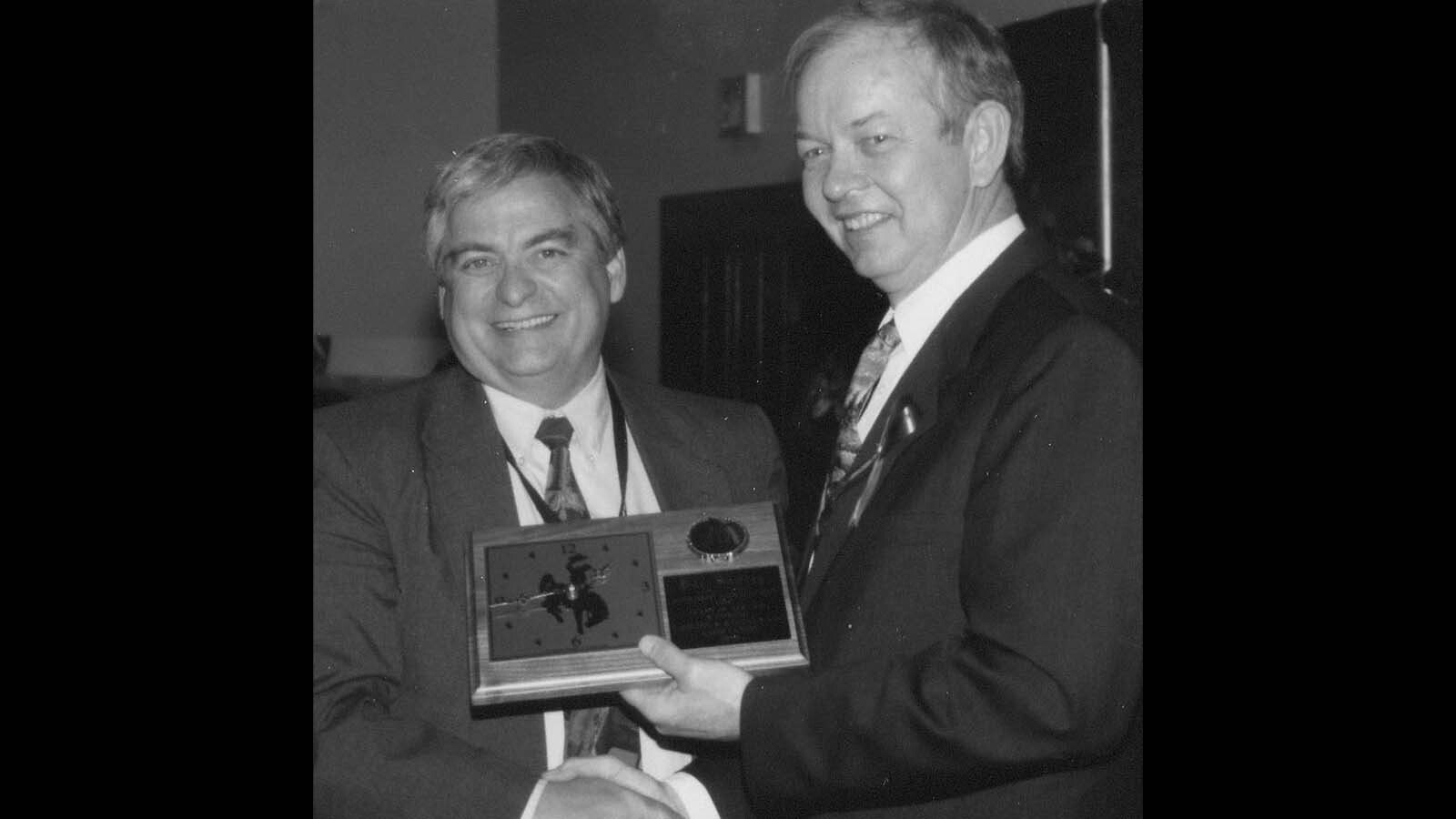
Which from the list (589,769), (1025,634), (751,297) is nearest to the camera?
(1025,634)

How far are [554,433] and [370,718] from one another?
0.70 m

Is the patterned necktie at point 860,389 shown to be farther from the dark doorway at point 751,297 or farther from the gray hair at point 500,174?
the dark doorway at point 751,297

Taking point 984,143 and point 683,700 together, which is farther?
point 984,143

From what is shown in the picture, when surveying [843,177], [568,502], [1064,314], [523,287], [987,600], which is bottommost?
[987,600]

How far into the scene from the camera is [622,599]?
83.4 inches

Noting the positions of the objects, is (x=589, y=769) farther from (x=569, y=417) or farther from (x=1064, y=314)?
(x=1064, y=314)

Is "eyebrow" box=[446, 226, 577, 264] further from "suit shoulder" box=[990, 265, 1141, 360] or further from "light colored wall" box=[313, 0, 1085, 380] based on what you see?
"light colored wall" box=[313, 0, 1085, 380]

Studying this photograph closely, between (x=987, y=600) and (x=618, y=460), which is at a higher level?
(x=618, y=460)

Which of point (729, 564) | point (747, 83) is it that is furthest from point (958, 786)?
point (747, 83)

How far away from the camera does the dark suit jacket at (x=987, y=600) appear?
1776 millimetres

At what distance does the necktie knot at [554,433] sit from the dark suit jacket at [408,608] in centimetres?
12

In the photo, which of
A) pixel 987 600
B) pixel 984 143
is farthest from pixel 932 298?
pixel 987 600

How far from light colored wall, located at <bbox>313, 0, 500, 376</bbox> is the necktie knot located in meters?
2.84
